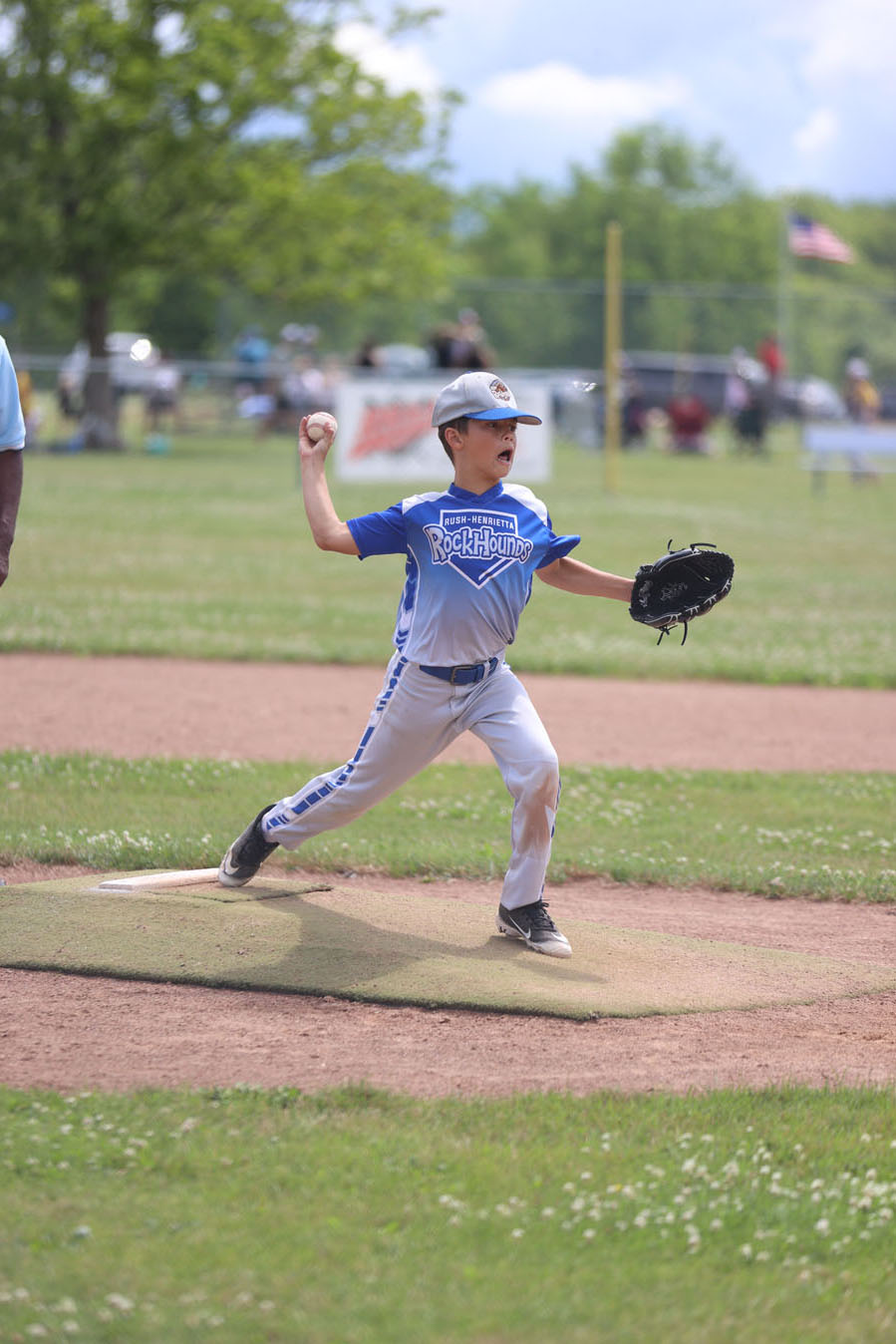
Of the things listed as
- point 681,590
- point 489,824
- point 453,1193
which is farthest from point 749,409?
point 453,1193

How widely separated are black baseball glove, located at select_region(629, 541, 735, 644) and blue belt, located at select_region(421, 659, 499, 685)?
551mm

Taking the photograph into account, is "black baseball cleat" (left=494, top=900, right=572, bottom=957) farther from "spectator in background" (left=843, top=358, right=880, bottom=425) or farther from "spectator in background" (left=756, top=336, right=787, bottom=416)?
"spectator in background" (left=756, top=336, right=787, bottom=416)

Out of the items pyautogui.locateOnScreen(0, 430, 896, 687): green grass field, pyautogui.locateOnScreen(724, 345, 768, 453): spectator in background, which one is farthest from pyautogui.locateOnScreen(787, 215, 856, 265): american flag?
pyautogui.locateOnScreen(724, 345, 768, 453): spectator in background

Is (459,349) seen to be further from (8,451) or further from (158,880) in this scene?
(158,880)

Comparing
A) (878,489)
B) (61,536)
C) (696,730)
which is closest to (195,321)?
(878,489)

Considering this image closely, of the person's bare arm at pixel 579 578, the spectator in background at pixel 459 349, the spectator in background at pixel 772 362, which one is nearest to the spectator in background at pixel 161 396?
the spectator in background at pixel 459 349

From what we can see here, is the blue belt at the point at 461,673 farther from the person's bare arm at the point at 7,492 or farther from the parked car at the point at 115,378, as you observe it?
the parked car at the point at 115,378

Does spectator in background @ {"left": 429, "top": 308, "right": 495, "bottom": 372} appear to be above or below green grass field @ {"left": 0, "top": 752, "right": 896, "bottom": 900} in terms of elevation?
above

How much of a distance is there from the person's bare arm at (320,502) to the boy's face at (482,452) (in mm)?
391

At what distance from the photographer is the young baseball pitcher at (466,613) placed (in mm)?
4773

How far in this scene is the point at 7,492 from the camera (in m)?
5.34

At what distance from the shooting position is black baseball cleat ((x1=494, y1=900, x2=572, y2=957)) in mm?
4973

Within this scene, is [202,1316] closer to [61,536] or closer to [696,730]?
[696,730]

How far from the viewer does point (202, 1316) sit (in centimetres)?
278
